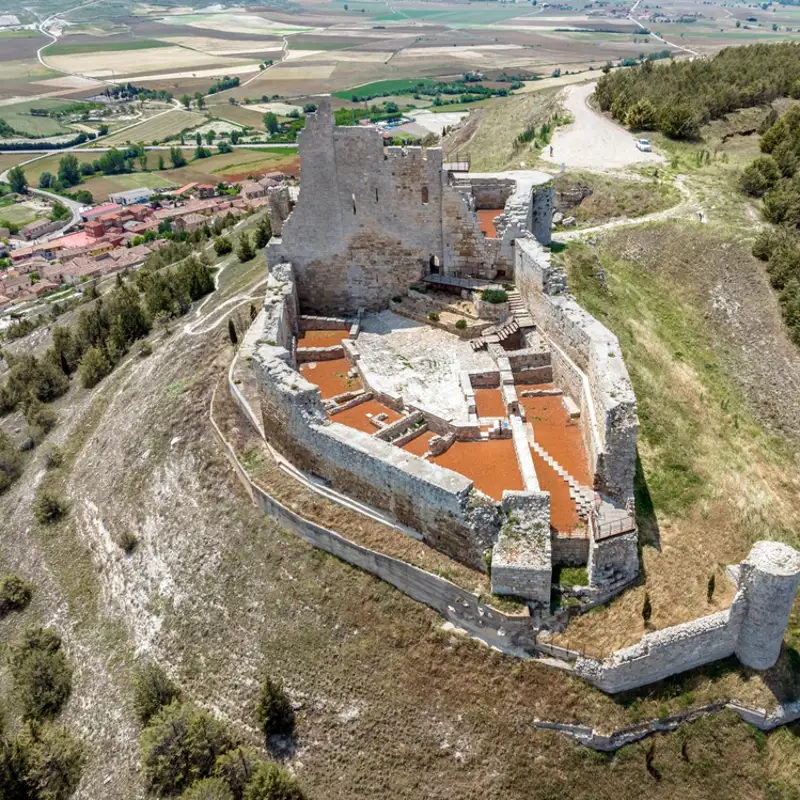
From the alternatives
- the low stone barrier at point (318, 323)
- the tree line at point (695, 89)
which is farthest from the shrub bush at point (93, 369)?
the tree line at point (695, 89)

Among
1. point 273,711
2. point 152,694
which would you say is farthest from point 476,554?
point 152,694

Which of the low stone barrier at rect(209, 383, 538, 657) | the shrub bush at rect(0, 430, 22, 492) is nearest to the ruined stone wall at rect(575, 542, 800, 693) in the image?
the low stone barrier at rect(209, 383, 538, 657)

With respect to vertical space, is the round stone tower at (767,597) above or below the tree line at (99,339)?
above

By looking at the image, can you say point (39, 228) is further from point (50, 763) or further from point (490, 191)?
point (50, 763)

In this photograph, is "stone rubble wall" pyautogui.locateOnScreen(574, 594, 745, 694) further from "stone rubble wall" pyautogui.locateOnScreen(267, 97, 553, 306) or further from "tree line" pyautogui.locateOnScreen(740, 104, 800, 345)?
"tree line" pyautogui.locateOnScreen(740, 104, 800, 345)

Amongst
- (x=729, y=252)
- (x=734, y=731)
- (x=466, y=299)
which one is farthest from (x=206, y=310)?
(x=734, y=731)

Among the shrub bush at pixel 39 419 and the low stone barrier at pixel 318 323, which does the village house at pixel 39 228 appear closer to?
the shrub bush at pixel 39 419
